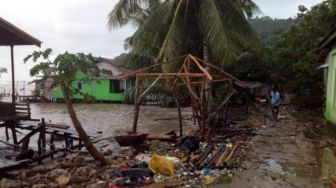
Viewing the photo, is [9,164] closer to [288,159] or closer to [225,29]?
[288,159]

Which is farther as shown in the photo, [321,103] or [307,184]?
[321,103]

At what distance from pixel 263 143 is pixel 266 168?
3.41 m

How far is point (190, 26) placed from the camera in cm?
1983

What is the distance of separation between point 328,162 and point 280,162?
116cm

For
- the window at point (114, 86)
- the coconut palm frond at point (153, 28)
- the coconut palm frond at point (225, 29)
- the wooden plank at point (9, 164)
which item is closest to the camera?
the wooden plank at point (9, 164)

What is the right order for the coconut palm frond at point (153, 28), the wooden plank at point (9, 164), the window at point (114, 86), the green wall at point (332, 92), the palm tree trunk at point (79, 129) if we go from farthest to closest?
1. the window at point (114, 86)
2. the coconut palm frond at point (153, 28)
3. the green wall at point (332, 92)
4. the wooden plank at point (9, 164)
5. the palm tree trunk at point (79, 129)

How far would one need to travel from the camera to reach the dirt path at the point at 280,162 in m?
7.99

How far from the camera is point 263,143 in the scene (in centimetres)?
1247

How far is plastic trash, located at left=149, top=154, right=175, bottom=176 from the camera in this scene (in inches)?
332

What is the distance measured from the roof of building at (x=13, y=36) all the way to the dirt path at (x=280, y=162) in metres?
7.41

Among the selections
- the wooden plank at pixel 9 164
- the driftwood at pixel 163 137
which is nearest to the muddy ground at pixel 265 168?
the wooden plank at pixel 9 164

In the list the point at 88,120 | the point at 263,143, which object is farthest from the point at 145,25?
the point at 263,143

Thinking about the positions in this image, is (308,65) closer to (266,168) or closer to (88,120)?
(88,120)

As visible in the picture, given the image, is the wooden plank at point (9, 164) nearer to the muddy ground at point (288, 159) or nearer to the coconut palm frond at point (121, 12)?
the muddy ground at point (288, 159)
